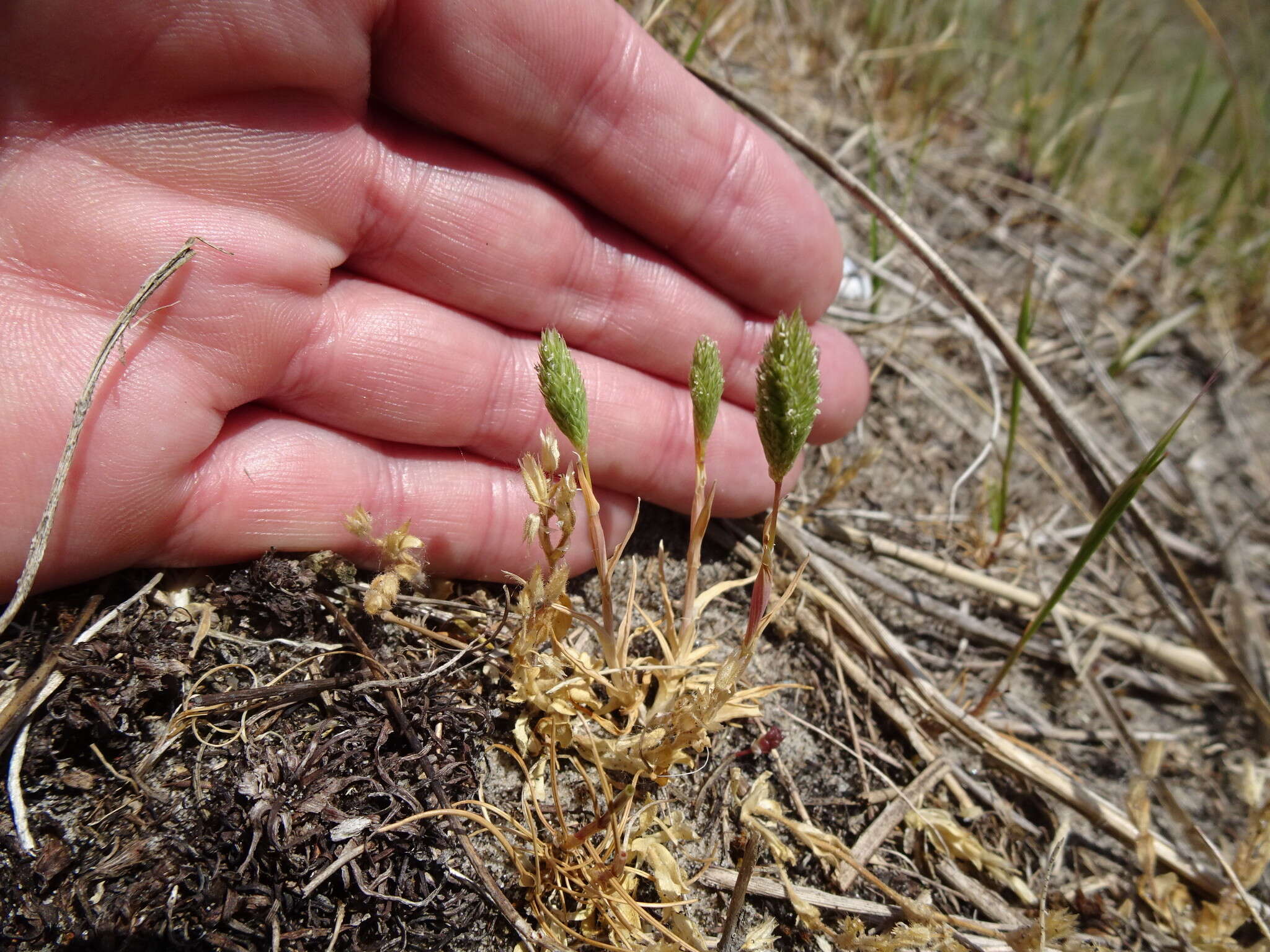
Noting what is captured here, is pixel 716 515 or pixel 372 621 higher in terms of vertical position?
pixel 716 515

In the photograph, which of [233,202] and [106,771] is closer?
[106,771]

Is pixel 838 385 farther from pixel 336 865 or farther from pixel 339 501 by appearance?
pixel 336 865

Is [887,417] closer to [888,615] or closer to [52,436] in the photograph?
[888,615]

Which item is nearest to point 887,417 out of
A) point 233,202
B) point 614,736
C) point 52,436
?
point 614,736

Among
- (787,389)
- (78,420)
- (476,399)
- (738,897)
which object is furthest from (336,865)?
(787,389)

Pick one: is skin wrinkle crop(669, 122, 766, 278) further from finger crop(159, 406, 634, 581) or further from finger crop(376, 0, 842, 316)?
finger crop(159, 406, 634, 581)

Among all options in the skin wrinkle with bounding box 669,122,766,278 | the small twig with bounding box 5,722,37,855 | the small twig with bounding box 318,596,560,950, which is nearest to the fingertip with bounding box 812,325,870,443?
the skin wrinkle with bounding box 669,122,766,278
